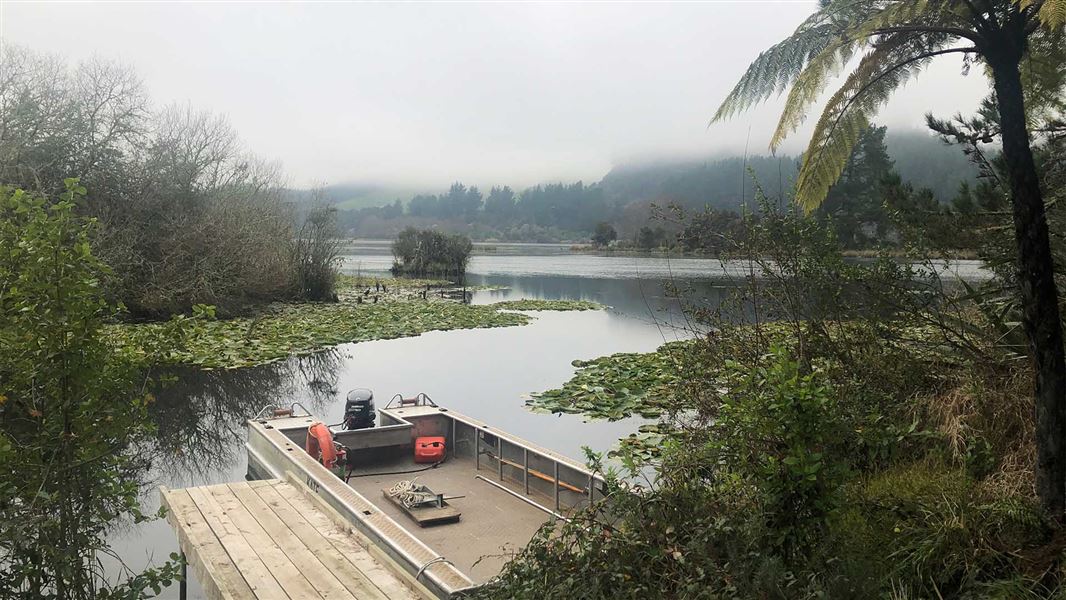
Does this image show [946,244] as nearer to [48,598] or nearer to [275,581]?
[275,581]

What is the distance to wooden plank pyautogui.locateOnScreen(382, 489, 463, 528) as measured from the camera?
7.29 metres

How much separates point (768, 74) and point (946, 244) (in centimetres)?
311

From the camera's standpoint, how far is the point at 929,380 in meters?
5.98

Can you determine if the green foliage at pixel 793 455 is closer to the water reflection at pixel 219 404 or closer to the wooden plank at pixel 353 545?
the wooden plank at pixel 353 545

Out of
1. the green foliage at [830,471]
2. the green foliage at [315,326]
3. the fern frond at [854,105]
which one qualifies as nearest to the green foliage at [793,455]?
the green foliage at [830,471]

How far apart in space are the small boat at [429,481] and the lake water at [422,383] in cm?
154

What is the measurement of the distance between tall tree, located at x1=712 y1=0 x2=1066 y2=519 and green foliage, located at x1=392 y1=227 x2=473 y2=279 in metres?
53.3

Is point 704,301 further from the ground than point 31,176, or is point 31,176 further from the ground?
point 31,176

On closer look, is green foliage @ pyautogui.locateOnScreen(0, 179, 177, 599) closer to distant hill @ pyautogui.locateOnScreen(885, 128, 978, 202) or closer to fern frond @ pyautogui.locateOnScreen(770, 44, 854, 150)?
fern frond @ pyautogui.locateOnScreen(770, 44, 854, 150)

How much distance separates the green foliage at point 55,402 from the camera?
2787mm

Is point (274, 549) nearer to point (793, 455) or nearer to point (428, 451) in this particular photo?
point (428, 451)

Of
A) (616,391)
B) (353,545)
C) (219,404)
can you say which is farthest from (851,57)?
(219,404)

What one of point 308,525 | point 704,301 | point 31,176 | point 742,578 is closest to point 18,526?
point 742,578

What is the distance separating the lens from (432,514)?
741 centimetres
